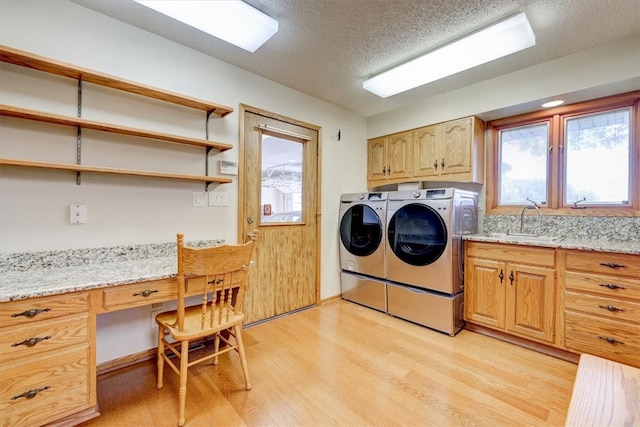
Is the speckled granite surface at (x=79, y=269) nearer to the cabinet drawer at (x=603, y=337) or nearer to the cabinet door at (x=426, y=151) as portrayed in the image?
the cabinet door at (x=426, y=151)

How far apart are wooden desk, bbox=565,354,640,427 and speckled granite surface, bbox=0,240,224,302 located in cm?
174

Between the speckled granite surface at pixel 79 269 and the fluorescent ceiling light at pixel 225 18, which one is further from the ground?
the fluorescent ceiling light at pixel 225 18

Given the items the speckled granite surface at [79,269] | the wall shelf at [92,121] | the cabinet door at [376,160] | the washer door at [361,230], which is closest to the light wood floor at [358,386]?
the speckled granite surface at [79,269]

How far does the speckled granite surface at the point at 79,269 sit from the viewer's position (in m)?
1.33

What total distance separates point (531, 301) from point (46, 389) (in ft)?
9.97

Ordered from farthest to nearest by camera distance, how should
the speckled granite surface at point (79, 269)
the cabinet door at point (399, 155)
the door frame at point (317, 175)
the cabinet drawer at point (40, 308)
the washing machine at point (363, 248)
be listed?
the cabinet door at point (399, 155)
the washing machine at point (363, 248)
the door frame at point (317, 175)
the speckled granite surface at point (79, 269)
the cabinet drawer at point (40, 308)

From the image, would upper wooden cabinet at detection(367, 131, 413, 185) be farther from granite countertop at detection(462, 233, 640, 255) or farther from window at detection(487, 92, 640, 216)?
granite countertop at detection(462, 233, 640, 255)

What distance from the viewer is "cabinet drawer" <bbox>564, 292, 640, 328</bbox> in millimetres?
1822

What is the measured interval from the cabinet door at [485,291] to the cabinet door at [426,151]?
103cm

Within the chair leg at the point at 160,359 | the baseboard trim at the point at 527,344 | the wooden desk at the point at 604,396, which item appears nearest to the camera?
the wooden desk at the point at 604,396

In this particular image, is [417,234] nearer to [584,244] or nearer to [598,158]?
[584,244]

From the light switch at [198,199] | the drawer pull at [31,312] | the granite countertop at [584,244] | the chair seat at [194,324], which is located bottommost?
the chair seat at [194,324]

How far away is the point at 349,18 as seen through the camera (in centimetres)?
186

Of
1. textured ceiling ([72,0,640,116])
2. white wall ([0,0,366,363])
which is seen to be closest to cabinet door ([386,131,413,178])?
textured ceiling ([72,0,640,116])
